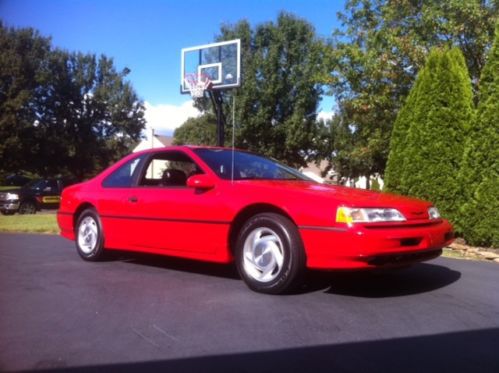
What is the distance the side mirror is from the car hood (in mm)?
290

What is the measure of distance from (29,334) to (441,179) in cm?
738

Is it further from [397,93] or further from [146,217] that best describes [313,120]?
[146,217]

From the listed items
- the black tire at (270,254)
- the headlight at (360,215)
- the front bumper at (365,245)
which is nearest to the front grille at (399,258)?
the front bumper at (365,245)

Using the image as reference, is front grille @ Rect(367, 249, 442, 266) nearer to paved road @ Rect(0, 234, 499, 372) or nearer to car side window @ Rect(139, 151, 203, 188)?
paved road @ Rect(0, 234, 499, 372)

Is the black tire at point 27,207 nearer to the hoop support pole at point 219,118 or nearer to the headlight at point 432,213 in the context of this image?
the hoop support pole at point 219,118

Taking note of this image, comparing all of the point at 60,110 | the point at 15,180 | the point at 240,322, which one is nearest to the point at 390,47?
the point at 240,322

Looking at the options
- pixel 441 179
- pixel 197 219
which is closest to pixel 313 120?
pixel 441 179

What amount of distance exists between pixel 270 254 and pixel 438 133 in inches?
227

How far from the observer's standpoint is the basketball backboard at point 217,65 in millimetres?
12406

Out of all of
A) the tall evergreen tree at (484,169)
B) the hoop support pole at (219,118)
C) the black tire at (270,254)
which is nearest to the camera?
the black tire at (270,254)

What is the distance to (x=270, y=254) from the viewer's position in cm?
433

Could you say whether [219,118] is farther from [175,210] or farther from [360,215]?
[360,215]

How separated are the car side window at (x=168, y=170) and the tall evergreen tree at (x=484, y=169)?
4.92m

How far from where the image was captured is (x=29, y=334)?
3.23 meters
